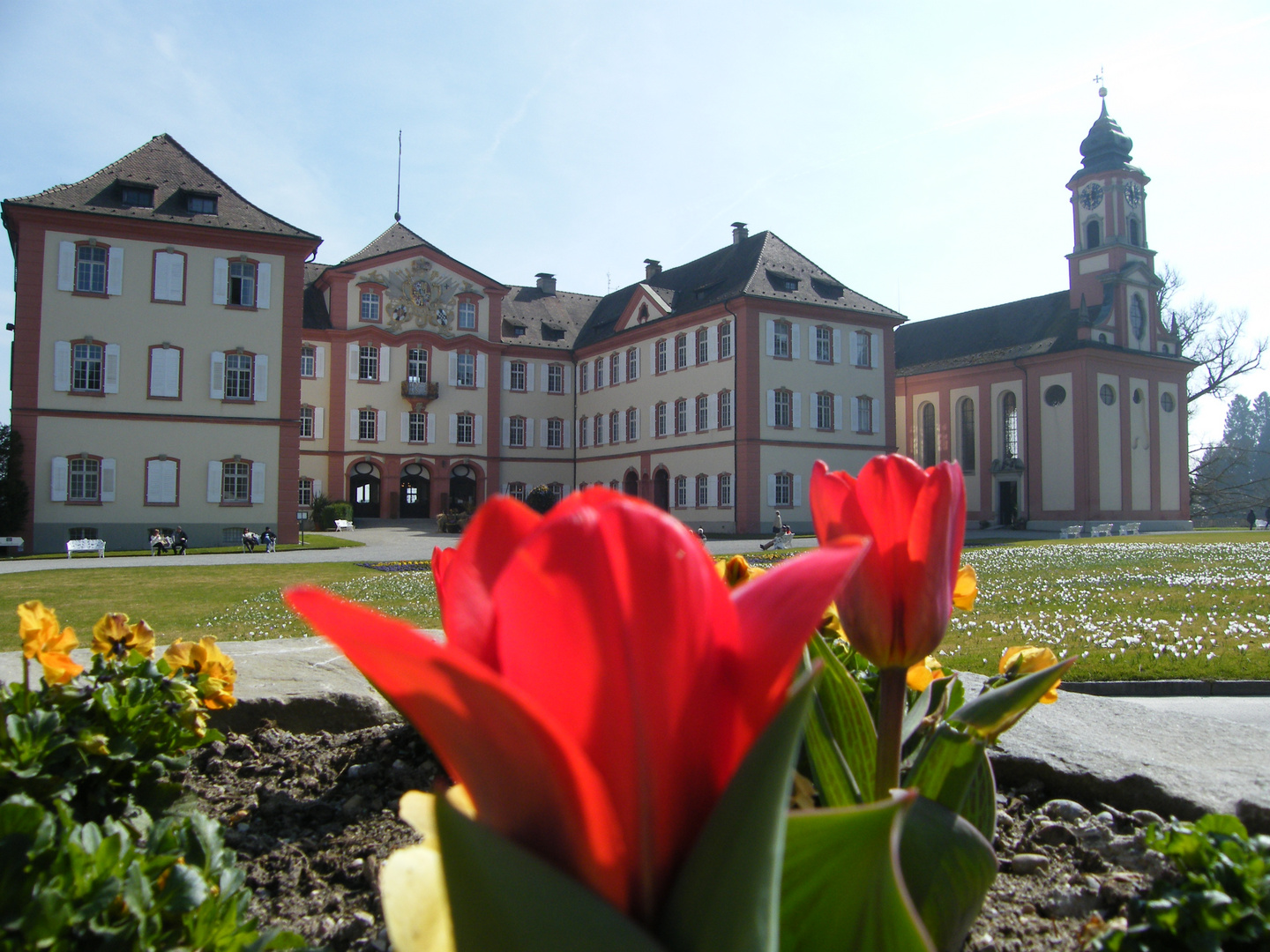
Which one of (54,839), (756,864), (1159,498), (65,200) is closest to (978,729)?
(756,864)

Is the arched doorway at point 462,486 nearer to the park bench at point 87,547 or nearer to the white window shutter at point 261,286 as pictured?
the white window shutter at point 261,286

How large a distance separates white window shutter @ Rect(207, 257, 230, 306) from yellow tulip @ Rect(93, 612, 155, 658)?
100 feet

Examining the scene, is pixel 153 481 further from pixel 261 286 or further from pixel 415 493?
pixel 415 493

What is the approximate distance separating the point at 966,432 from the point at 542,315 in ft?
74.6

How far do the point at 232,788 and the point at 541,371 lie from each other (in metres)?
44.2

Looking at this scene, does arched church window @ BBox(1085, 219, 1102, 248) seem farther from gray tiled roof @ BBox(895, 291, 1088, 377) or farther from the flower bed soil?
the flower bed soil

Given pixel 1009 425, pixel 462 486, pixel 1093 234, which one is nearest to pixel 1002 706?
pixel 462 486

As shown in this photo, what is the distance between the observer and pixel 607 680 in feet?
1.56

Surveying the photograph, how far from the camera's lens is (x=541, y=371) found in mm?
45875

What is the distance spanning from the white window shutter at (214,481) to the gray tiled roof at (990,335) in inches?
1369

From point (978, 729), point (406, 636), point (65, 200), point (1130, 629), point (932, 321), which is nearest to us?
point (406, 636)

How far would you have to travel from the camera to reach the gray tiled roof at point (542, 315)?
4612cm

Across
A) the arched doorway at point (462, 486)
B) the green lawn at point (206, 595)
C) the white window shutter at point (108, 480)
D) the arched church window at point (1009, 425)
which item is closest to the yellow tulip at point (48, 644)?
the green lawn at point (206, 595)

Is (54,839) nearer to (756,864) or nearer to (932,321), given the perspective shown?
(756,864)
